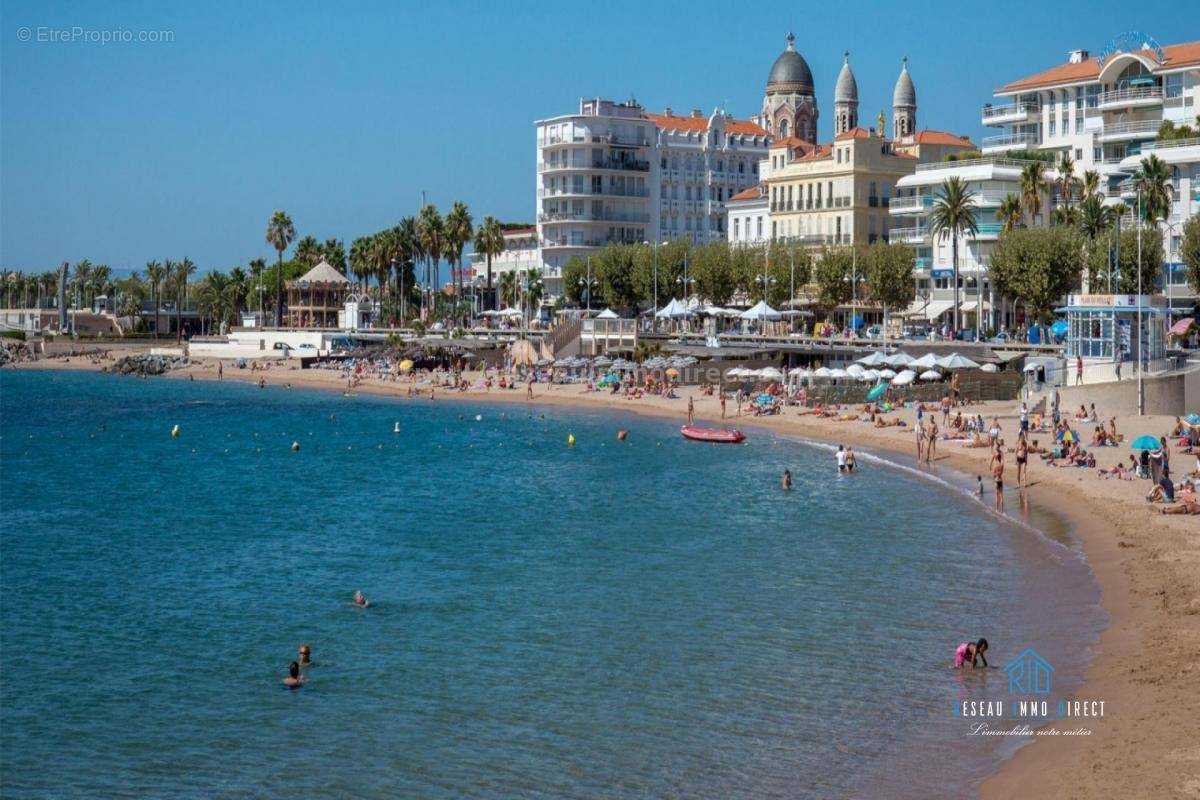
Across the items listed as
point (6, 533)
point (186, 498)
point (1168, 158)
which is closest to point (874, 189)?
point (1168, 158)

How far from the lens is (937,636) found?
28766 millimetres

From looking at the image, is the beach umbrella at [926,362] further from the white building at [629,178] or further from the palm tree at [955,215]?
the white building at [629,178]

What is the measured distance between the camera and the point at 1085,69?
300ft

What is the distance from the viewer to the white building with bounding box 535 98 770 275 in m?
124

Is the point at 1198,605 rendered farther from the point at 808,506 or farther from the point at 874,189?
the point at 874,189

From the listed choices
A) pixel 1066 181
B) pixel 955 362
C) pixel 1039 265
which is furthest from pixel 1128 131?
pixel 955 362

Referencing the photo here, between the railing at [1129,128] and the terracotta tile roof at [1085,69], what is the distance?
11.1 ft

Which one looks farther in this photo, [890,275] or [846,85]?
[846,85]

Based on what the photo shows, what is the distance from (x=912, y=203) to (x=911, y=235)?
2300mm

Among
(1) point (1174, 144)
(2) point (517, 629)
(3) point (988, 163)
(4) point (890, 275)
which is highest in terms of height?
(3) point (988, 163)

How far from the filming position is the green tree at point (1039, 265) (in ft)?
245

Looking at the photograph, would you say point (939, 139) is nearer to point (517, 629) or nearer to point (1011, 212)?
point (1011, 212)

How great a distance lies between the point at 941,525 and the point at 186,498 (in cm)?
2820

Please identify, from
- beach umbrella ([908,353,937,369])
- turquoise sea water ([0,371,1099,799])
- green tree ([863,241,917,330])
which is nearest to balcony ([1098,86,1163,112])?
green tree ([863,241,917,330])
